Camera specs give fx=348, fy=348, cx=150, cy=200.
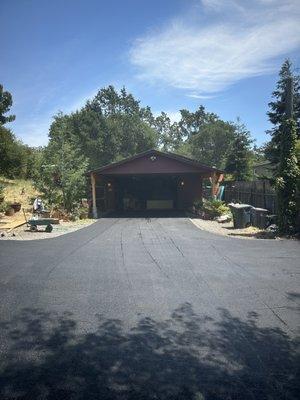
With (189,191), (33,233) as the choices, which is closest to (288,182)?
(33,233)

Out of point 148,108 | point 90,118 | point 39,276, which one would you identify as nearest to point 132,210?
point 39,276

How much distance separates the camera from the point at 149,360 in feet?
15.4

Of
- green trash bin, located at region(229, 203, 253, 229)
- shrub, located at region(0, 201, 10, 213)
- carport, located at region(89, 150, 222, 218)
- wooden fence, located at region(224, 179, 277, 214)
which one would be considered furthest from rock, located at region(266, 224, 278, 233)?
shrub, located at region(0, 201, 10, 213)

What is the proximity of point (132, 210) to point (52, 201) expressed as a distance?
7.59 metres

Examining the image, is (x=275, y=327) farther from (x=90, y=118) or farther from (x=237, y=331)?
(x=90, y=118)

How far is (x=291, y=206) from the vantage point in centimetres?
1445

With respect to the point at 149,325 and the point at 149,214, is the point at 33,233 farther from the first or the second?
the point at 149,325

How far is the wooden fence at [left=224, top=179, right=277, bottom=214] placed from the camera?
1940 centimetres

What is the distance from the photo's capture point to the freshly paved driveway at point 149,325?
412 cm

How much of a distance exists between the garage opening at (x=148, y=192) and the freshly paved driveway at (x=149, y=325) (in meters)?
18.0

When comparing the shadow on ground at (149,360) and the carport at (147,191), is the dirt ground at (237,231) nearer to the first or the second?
the shadow on ground at (149,360)

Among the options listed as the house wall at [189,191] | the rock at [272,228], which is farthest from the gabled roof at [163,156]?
the rock at [272,228]

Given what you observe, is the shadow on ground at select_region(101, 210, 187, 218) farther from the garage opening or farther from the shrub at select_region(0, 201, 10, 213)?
the shrub at select_region(0, 201, 10, 213)

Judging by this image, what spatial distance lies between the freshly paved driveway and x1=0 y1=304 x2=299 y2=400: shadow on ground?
14 millimetres
